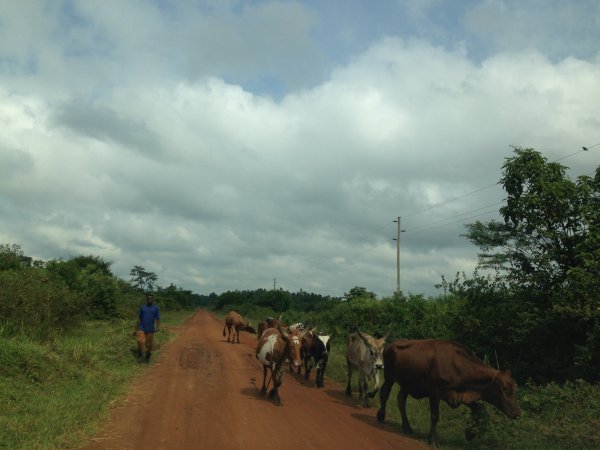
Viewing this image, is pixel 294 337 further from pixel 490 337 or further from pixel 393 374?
pixel 490 337

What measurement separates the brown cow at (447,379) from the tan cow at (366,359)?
2.69 ft

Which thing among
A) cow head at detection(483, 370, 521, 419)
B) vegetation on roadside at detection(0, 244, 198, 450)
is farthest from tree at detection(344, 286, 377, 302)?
cow head at detection(483, 370, 521, 419)

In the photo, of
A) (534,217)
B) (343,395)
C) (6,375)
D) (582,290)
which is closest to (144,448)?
(6,375)

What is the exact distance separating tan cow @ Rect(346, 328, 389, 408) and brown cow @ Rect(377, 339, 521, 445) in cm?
82

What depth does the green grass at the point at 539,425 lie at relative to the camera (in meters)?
9.03

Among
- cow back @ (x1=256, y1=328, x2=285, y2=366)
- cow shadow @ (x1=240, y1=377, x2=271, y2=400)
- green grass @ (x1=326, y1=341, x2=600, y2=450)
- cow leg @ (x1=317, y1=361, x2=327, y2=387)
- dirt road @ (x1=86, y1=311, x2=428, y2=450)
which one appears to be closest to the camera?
dirt road @ (x1=86, y1=311, x2=428, y2=450)

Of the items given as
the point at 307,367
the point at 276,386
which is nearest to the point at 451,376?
the point at 276,386

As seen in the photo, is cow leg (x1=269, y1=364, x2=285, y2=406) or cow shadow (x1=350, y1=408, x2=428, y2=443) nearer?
cow shadow (x1=350, y1=408, x2=428, y2=443)

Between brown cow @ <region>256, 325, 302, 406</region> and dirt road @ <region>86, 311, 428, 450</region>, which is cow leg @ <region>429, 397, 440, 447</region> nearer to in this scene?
dirt road @ <region>86, 311, 428, 450</region>

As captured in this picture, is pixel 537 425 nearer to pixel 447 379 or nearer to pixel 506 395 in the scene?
pixel 506 395

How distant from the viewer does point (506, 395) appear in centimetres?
959

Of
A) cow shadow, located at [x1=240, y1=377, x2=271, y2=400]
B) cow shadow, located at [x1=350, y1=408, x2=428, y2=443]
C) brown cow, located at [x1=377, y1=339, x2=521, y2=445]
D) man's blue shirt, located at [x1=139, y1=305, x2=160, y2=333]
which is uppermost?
man's blue shirt, located at [x1=139, y1=305, x2=160, y2=333]

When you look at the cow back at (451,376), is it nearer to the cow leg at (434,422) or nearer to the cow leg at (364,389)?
the cow leg at (434,422)

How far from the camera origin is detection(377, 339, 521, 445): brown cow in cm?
967
